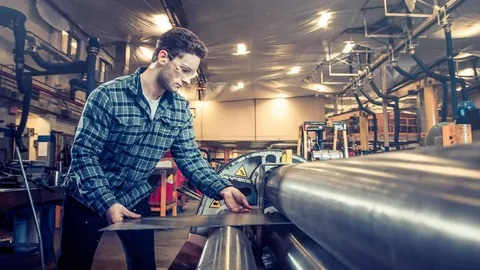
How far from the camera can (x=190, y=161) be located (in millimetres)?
1202

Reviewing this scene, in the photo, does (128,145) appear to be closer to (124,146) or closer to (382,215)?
(124,146)

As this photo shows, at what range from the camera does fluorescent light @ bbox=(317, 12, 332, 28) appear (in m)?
3.31

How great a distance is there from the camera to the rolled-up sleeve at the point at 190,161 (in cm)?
116

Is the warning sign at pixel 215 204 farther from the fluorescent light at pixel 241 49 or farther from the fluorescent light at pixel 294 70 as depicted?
the fluorescent light at pixel 294 70

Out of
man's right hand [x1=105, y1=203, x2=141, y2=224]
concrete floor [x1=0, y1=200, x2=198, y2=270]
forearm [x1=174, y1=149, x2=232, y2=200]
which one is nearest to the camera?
man's right hand [x1=105, y1=203, x2=141, y2=224]

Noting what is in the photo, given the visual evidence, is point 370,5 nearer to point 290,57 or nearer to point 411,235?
point 290,57

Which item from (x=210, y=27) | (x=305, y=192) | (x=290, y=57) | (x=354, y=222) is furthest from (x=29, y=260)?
(x=290, y=57)

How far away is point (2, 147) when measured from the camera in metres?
2.61

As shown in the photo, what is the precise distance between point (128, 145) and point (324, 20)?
297cm

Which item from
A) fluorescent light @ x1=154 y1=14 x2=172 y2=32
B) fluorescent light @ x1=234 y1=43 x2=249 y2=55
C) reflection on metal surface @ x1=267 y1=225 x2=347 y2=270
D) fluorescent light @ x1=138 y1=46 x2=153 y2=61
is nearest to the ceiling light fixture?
fluorescent light @ x1=234 y1=43 x2=249 y2=55

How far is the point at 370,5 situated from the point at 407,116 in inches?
100

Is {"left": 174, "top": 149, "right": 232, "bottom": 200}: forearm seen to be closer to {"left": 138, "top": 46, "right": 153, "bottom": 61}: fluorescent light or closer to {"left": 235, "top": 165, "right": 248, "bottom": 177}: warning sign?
{"left": 235, "top": 165, "right": 248, "bottom": 177}: warning sign

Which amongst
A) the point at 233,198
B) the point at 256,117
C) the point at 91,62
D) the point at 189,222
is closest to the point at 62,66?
the point at 91,62

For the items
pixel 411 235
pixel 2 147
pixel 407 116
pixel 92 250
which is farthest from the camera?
pixel 407 116
